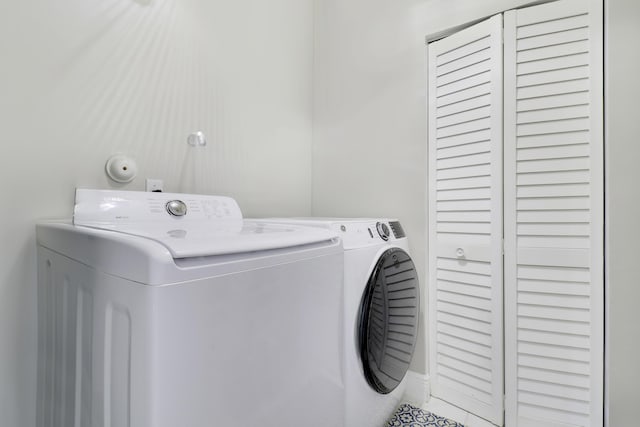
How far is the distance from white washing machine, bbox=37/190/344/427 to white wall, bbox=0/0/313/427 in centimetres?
10

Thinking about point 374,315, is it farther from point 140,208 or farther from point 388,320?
point 140,208

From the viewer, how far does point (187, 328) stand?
0.54 metres

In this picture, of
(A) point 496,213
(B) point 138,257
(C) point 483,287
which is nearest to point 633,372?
(C) point 483,287

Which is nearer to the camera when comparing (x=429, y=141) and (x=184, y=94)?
(x=184, y=94)

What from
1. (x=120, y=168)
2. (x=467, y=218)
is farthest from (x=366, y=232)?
(x=120, y=168)

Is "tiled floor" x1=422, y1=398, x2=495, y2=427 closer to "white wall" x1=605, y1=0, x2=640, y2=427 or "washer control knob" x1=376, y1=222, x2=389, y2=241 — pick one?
"white wall" x1=605, y1=0, x2=640, y2=427

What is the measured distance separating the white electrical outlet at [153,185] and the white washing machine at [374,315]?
1.91 ft

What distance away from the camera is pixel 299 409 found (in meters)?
0.78

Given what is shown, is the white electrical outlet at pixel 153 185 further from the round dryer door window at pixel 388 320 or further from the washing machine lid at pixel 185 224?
the round dryer door window at pixel 388 320

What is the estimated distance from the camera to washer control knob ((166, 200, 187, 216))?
1161 millimetres

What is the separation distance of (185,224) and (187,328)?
672mm

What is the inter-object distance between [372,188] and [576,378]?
4.01 ft

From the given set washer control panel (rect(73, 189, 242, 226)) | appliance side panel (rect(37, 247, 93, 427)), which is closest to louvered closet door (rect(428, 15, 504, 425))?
washer control panel (rect(73, 189, 242, 226))

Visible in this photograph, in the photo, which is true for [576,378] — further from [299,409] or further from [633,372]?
[299,409]
